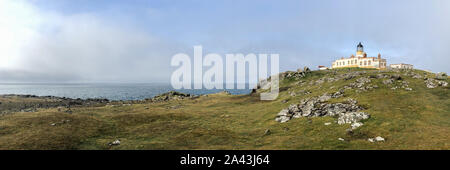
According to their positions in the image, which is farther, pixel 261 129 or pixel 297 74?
pixel 297 74

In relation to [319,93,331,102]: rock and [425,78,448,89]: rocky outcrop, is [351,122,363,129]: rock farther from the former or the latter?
[425,78,448,89]: rocky outcrop

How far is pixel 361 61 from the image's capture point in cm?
11956

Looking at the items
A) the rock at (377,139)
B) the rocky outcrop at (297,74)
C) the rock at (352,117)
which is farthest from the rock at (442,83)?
the rocky outcrop at (297,74)

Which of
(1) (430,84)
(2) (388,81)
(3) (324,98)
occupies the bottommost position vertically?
(3) (324,98)

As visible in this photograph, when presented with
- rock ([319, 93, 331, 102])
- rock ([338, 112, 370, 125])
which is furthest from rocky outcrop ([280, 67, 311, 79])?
rock ([338, 112, 370, 125])

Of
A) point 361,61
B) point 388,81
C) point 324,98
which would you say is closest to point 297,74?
point 388,81

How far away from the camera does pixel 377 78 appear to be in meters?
59.4

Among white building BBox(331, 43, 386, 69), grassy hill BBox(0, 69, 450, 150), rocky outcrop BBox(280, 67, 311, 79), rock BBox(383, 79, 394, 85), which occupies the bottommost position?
grassy hill BBox(0, 69, 450, 150)

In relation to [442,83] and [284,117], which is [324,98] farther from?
[442,83]

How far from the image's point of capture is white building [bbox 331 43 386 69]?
A: 113 metres

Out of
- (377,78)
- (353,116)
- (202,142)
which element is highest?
(377,78)
